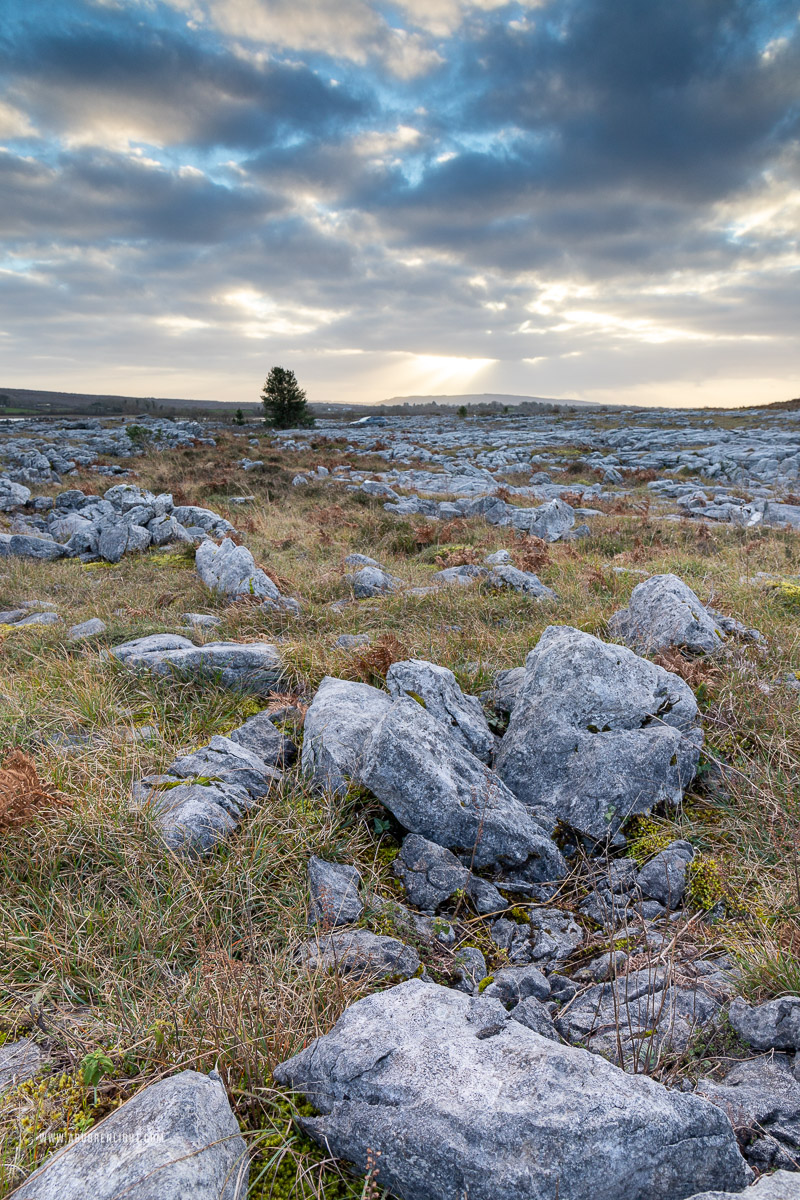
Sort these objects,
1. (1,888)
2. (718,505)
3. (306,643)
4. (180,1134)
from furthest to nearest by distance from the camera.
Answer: (718,505), (306,643), (1,888), (180,1134)

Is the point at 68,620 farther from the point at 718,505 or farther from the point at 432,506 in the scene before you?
the point at 718,505

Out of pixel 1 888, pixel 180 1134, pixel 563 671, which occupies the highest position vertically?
pixel 563 671

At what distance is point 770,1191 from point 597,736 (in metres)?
2.50

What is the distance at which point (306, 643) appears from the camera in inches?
217

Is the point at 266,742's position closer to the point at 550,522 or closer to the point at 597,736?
the point at 597,736

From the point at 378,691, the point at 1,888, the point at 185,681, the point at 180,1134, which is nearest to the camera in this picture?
the point at 180,1134

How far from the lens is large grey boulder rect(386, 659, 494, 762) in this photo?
4.16 metres

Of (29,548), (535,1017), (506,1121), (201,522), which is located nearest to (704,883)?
(535,1017)

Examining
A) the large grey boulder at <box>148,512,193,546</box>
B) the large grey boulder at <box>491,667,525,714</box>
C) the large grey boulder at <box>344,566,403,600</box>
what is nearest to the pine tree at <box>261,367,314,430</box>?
the large grey boulder at <box>148,512,193,546</box>

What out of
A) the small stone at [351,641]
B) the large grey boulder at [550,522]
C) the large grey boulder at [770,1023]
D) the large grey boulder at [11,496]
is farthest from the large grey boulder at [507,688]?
the large grey boulder at [11,496]

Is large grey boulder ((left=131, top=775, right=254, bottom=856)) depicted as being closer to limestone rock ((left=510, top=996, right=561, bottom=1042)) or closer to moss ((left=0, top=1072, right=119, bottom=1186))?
moss ((left=0, top=1072, right=119, bottom=1186))

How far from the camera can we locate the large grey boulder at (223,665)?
16.9 ft

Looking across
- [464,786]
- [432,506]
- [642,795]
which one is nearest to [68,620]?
[464,786]

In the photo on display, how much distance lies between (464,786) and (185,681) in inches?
107
